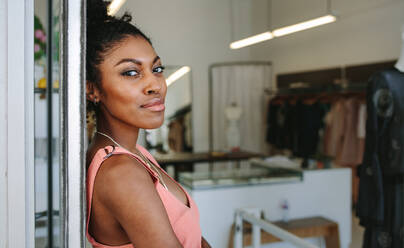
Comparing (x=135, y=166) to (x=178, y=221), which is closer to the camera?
(x=135, y=166)

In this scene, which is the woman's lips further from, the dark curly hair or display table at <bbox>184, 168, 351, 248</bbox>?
display table at <bbox>184, 168, 351, 248</bbox>

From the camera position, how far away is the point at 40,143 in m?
0.70

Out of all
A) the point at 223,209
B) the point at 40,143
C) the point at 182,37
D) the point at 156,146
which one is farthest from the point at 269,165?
the point at 182,37

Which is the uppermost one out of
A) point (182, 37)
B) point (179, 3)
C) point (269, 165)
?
point (179, 3)

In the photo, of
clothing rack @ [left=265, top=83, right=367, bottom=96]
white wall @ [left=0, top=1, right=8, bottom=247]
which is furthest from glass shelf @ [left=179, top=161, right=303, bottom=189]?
white wall @ [left=0, top=1, right=8, bottom=247]

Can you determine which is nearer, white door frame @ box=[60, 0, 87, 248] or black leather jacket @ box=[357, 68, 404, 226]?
white door frame @ box=[60, 0, 87, 248]

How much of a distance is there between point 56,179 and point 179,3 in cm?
677

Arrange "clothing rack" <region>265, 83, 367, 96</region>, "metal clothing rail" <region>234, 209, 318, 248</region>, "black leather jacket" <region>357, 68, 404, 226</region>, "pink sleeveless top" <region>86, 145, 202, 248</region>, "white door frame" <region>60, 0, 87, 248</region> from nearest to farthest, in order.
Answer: "white door frame" <region>60, 0, 87, 248</region> → "pink sleeveless top" <region>86, 145, 202, 248</region> → "metal clothing rail" <region>234, 209, 318, 248</region> → "black leather jacket" <region>357, 68, 404, 226</region> → "clothing rack" <region>265, 83, 367, 96</region>

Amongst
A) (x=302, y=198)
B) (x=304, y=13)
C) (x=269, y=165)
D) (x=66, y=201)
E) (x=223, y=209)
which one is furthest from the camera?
(x=304, y=13)

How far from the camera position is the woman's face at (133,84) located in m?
0.70

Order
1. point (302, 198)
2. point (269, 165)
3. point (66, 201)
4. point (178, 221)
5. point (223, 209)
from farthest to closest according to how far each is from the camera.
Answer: point (269, 165) < point (302, 198) < point (223, 209) < point (178, 221) < point (66, 201)

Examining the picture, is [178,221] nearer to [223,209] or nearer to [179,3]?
[223,209]

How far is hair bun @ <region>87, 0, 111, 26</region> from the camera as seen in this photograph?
730 mm

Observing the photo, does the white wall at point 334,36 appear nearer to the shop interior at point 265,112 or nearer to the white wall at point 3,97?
the shop interior at point 265,112
